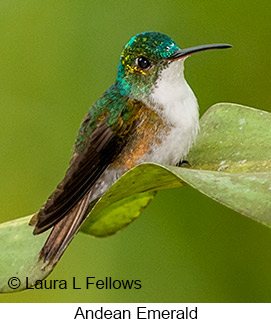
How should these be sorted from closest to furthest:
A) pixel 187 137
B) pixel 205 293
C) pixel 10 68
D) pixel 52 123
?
pixel 187 137
pixel 205 293
pixel 52 123
pixel 10 68

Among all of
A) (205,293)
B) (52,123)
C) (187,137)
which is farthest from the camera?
(52,123)

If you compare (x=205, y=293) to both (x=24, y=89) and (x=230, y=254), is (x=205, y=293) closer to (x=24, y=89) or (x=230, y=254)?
(x=230, y=254)

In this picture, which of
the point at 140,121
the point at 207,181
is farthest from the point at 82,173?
the point at 207,181

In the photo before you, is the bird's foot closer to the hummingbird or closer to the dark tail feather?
the hummingbird

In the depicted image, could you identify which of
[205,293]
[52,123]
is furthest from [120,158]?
[52,123]

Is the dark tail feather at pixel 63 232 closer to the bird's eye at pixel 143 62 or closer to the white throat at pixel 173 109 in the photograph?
the white throat at pixel 173 109

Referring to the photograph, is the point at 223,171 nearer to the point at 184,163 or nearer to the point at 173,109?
the point at 184,163

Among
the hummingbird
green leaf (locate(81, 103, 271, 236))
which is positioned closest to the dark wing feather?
the hummingbird
